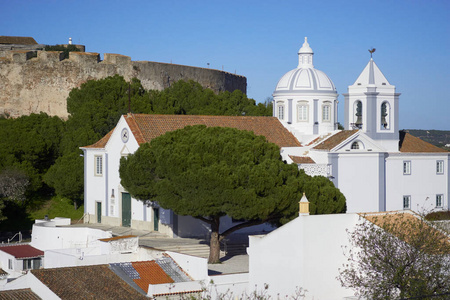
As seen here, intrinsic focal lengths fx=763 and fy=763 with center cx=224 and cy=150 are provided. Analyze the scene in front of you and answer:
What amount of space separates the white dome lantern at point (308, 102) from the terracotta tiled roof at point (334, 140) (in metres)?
1.95

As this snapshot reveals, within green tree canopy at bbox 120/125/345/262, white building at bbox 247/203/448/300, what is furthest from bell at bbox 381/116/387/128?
white building at bbox 247/203/448/300

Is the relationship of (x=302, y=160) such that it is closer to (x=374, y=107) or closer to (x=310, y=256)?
(x=374, y=107)

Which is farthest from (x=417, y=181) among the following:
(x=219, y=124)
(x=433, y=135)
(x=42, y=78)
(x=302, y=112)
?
(x=433, y=135)

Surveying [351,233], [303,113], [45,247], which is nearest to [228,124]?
[303,113]

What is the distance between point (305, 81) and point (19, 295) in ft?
61.3

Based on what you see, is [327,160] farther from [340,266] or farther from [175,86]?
[175,86]

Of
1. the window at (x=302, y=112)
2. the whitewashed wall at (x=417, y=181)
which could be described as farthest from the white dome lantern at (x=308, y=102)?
the whitewashed wall at (x=417, y=181)

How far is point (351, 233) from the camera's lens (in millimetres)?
19375

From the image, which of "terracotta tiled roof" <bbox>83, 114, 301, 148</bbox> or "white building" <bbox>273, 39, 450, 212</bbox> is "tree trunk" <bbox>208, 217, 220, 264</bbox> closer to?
"terracotta tiled roof" <bbox>83, 114, 301, 148</bbox>

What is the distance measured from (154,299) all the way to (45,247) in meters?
10.1

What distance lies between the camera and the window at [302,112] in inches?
1374

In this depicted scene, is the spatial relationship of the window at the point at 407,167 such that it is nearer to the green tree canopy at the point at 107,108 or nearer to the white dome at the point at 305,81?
the white dome at the point at 305,81

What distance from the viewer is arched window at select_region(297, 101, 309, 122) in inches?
1373

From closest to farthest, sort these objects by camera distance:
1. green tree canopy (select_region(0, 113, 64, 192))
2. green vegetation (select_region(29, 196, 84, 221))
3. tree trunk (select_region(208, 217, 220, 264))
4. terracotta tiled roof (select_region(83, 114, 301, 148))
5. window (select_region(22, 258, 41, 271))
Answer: tree trunk (select_region(208, 217, 220, 264)) < window (select_region(22, 258, 41, 271)) < terracotta tiled roof (select_region(83, 114, 301, 148)) < green vegetation (select_region(29, 196, 84, 221)) < green tree canopy (select_region(0, 113, 64, 192))
